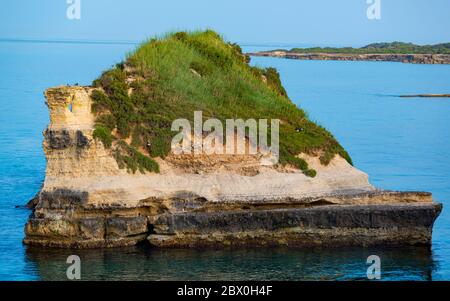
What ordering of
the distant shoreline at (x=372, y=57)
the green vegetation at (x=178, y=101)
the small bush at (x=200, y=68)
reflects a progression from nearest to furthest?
1. the green vegetation at (x=178, y=101)
2. the small bush at (x=200, y=68)
3. the distant shoreline at (x=372, y=57)

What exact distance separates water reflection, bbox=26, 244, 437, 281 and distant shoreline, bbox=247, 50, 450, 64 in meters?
127

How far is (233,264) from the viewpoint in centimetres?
3219

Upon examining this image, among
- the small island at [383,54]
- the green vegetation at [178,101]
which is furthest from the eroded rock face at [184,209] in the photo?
the small island at [383,54]

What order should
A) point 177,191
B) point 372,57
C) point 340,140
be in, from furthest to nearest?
point 372,57
point 340,140
point 177,191

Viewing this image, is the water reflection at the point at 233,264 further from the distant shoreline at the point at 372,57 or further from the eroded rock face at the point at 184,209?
the distant shoreline at the point at 372,57

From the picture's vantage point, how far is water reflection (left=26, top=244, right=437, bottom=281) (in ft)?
103

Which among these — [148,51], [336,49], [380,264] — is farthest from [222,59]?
[336,49]

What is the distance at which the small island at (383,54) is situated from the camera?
16050 centimetres

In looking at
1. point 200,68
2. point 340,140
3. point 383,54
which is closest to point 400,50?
point 383,54

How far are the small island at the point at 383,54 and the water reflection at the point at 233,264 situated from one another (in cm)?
12689

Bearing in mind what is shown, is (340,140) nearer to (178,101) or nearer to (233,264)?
(178,101)

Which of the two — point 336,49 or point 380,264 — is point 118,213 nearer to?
point 380,264

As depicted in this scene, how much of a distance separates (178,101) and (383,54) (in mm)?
137580

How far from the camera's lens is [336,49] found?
193 meters
